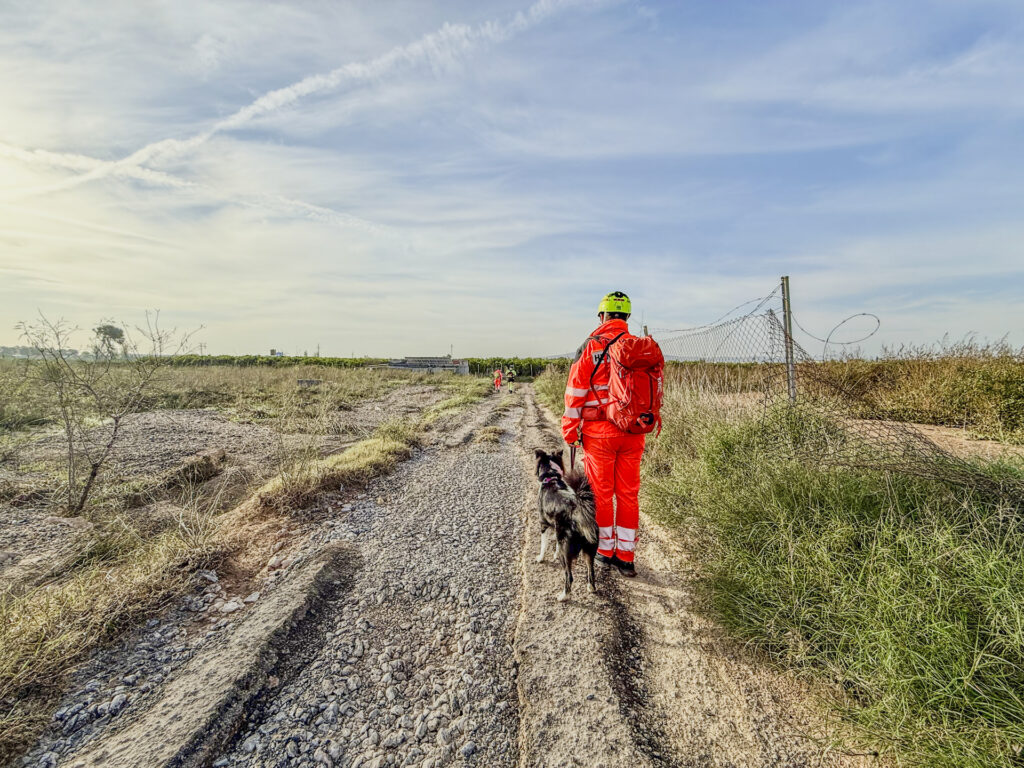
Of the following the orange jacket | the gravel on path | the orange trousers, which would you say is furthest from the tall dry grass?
the gravel on path

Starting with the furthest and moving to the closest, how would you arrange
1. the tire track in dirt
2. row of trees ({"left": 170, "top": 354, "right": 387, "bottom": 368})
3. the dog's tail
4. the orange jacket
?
row of trees ({"left": 170, "top": 354, "right": 387, "bottom": 368}) → the orange jacket → the dog's tail → the tire track in dirt

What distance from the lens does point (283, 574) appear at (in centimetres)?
388

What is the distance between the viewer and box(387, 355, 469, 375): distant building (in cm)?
3997

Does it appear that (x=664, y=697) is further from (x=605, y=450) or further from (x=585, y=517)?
(x=605, y=450)

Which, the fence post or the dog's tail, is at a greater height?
the fence post

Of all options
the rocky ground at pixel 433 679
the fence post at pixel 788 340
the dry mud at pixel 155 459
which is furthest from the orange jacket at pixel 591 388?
the dry mud at pixel 155 459

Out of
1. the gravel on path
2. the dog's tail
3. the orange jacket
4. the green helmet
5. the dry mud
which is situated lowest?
the gravel on path

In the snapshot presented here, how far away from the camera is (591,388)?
4000mm

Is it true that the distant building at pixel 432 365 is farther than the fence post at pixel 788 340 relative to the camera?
Yes

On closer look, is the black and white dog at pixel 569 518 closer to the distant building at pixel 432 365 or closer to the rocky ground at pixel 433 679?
the rocky ground at pixel 433 679

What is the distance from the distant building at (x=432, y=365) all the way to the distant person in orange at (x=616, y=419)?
34.8 metres

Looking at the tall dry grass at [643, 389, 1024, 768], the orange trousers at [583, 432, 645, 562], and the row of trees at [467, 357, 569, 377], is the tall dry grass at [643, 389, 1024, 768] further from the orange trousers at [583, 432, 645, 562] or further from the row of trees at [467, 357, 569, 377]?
the row of trees at [467, 357, 569, 377]

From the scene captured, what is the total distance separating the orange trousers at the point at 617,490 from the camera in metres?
3.79

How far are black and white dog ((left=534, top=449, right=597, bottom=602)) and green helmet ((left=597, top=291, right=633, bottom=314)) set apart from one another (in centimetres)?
172
